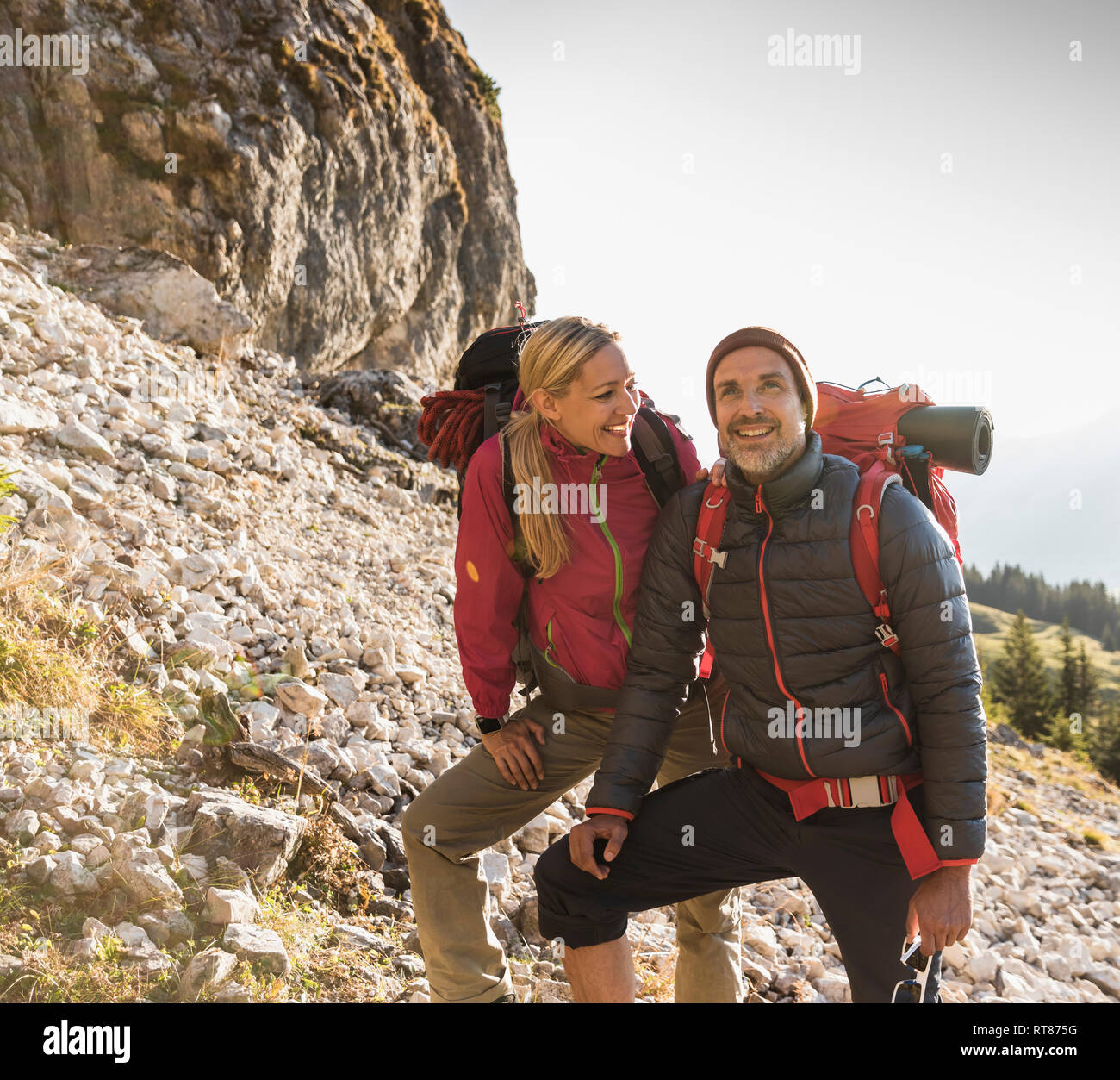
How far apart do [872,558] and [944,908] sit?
1.24 metres

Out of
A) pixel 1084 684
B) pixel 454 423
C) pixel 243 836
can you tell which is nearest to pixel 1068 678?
pixel 1084 684

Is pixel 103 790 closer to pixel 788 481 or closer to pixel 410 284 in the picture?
pixel 788 481

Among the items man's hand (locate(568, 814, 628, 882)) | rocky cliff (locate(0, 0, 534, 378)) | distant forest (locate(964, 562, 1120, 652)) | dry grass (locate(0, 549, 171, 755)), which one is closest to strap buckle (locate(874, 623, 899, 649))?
man's hand (locate(568, 814, 628, 882))

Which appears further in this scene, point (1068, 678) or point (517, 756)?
point (1068, 678)

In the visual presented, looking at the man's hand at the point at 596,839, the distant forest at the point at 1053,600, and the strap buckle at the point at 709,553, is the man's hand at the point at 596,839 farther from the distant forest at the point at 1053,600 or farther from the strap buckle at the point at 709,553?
the distant forest at the point at 1053,600

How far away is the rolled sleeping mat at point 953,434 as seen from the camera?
125 inches

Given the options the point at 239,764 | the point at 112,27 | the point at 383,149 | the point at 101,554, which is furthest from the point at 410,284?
the point at 239,764

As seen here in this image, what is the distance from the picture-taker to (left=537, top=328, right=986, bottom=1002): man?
2.81 metres

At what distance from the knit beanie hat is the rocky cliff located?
34.9 feet

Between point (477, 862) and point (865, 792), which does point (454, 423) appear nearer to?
point (477, 862)

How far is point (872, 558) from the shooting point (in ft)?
9.55

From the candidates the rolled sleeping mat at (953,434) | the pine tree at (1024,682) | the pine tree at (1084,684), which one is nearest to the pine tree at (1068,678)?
the pine tree at (1084,684)

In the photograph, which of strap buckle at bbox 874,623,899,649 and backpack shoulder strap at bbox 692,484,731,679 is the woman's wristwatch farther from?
strap buckle at bbox 874,623,899,649

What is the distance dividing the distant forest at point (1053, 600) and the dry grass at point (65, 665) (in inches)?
5831
